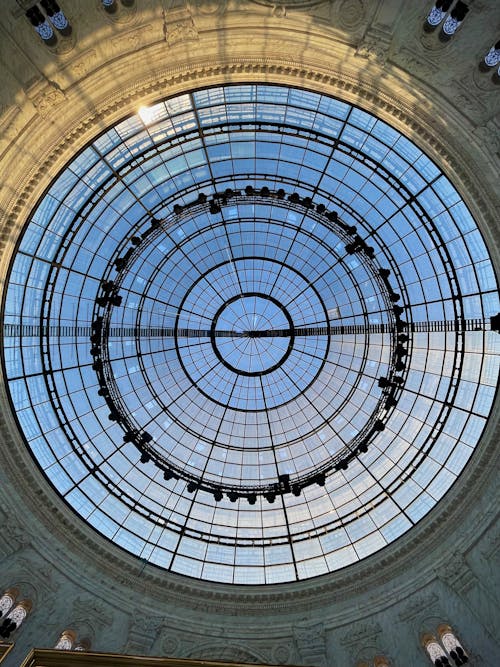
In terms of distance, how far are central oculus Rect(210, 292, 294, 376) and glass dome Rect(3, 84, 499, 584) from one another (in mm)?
127

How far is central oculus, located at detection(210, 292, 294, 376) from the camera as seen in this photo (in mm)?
32094

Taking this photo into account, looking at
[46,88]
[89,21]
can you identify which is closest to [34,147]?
[46,88]

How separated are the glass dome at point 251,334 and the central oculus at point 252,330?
0.13m

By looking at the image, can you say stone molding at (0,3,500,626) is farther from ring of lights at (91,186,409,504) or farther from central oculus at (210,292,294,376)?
central oculus at (210,292,294,376)

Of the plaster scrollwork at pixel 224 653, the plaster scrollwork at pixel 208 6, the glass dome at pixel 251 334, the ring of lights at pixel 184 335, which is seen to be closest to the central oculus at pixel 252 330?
the glass dome at pixel 251 334

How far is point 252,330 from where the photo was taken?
3184 centimetres

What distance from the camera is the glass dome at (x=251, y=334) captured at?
21.4m

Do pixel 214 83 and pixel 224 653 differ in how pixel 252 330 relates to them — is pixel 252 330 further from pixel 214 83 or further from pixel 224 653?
pixel 224 653

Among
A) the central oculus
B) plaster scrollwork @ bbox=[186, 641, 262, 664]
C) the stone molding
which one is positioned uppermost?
the central oculus

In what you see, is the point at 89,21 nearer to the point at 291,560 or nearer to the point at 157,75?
the point at 157,75

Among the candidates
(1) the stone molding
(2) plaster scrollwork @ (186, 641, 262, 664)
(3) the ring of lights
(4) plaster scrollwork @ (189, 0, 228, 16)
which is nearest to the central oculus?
(3) the ring of lights

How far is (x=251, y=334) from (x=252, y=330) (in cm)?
229

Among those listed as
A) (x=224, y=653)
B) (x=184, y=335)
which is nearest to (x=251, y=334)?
(x=184, y=335)

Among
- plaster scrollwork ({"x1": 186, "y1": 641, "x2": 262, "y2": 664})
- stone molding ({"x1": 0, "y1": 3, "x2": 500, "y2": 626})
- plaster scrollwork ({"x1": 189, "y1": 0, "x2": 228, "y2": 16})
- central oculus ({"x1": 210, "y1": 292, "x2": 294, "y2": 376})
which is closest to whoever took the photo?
plaster scrollwork ({"x1": 189, "y1": 0, "x2": 228, "y2": 16})
